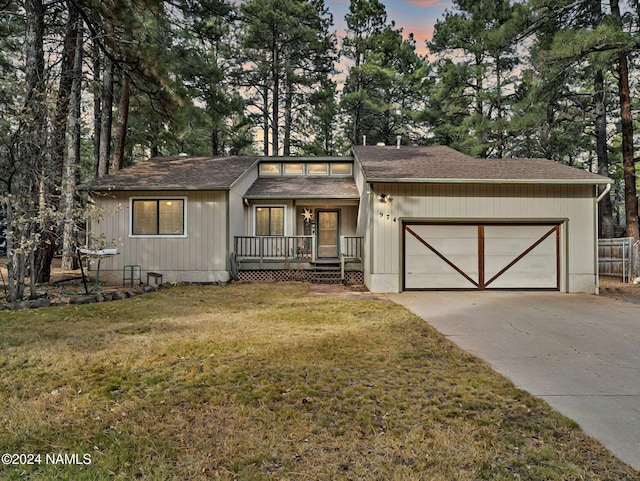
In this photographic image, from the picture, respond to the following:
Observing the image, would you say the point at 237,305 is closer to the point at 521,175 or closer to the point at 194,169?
the point at 194,169

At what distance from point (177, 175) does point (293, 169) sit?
15.8 feet

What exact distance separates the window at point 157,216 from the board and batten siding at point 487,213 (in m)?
5.55

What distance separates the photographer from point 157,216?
423 inches

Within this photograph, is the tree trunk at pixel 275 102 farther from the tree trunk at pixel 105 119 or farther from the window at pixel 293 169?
the tree trunk at pixel 105 119

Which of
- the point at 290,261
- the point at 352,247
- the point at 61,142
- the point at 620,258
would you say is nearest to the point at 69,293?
the point at 61,142

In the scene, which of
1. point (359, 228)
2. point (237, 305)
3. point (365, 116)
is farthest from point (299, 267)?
point (365, 116)

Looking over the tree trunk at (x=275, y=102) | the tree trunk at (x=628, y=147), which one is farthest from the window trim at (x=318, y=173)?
the tree trunk at (x=628, y=147)

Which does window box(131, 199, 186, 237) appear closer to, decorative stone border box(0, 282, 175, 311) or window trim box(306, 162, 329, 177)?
decorative stone border box(0, 282, 175, 311)

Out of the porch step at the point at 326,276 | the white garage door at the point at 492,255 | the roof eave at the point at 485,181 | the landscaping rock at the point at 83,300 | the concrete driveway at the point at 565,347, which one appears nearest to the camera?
the concrete driveway at the point at 565,347

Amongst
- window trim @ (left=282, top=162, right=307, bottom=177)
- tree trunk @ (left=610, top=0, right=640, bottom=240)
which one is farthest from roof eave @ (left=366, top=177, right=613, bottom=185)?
window trim @ (left=282, top=162, right=307, bottom=177)

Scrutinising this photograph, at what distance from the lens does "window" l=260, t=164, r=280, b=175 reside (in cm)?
1475

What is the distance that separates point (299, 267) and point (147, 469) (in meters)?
9.39

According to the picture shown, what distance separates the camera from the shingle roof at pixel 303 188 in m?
12.4

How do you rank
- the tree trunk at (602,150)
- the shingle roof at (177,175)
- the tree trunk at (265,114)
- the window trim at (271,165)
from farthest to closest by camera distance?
the tree trunk at (265,114)
the window trim at (271,165)
the tree trunk at (602,150)
the shingle roof at (177,175)
